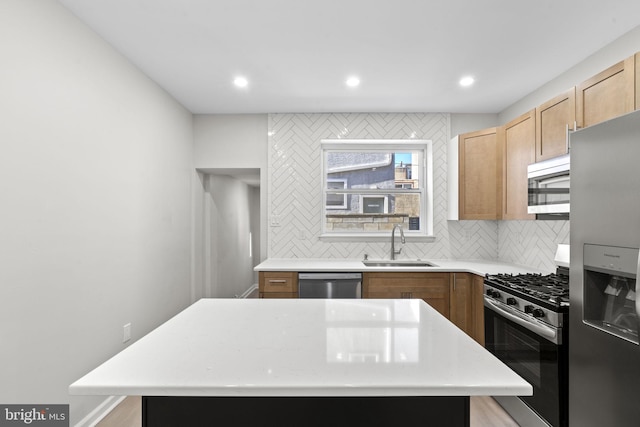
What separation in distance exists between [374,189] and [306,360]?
3171mm

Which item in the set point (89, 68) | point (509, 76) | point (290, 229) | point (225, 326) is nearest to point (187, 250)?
point (290, 229)

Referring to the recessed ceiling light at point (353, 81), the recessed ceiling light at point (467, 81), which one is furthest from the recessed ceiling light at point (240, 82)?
the recessed ceiling light at point (467, 81)

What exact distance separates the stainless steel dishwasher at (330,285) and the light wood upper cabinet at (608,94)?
2.10 metres

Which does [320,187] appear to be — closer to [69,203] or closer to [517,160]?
[517,160]

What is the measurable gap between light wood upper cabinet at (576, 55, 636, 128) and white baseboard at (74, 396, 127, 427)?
373 centimetres

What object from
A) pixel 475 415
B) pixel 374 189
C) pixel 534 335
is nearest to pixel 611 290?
pixel 534 335

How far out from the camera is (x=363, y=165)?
4.08 meters

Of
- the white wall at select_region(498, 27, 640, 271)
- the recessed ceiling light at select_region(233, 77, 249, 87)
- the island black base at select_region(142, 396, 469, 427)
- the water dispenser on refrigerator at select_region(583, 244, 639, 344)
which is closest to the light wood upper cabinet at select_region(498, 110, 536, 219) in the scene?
the white wall at select_region(498, 27, 640, 271)

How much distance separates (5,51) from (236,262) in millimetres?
4206

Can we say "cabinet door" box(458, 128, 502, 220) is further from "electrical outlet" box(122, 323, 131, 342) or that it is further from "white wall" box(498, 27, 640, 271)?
"electrical outlet" box(122, 323, 131, 342)

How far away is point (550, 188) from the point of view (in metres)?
2.45

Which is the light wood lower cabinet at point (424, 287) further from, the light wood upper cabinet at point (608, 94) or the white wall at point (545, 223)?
the light wood upper cabinet at point (608, 94)

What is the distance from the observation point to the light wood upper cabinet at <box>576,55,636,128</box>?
1.82 metres

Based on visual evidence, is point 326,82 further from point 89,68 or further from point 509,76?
point 89,68
